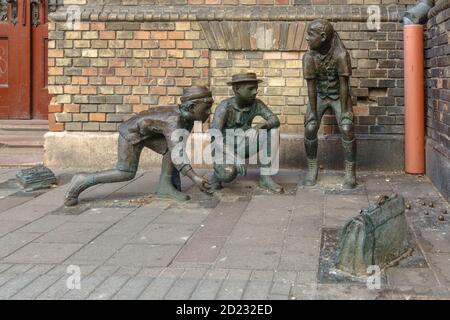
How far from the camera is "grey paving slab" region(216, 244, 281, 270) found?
171 inches

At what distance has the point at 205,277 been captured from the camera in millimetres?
4102

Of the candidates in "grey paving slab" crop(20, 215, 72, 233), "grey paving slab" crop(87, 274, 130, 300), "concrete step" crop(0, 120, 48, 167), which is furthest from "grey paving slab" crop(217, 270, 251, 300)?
"concrete step" crop(0, 120, 48, 167)

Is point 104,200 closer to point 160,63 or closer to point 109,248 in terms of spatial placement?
point 109,248

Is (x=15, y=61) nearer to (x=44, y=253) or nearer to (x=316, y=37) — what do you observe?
(x=316, y=37)

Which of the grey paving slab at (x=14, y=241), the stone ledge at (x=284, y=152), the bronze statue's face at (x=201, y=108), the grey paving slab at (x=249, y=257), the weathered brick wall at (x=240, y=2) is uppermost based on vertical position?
the weathered brick wall at (x=240, y=2)

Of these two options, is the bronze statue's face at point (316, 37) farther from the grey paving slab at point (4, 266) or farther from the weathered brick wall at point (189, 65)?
the grey paving slab at point (4, 266)

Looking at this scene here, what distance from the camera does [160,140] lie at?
6574 millimetres

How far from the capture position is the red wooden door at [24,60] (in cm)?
997

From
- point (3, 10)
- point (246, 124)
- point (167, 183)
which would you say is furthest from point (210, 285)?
point (3, 10)

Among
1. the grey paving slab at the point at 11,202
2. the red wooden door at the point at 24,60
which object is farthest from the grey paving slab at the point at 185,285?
the red wooden door at the point at 24,60

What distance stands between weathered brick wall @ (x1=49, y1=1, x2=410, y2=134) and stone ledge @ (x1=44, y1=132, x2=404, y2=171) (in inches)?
5.9

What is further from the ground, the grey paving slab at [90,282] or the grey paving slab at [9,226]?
the grey paving slab at [9,226]

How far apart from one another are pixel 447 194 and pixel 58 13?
5.98 metres

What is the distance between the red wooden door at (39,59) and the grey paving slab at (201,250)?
5.98 metres
